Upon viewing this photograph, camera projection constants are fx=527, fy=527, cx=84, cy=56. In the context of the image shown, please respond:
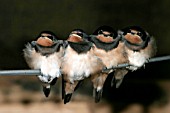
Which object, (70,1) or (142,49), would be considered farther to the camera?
(70,1)

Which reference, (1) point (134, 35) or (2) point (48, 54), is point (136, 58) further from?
(2) point (48, 54)

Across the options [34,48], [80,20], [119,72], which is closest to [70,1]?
[80,20]

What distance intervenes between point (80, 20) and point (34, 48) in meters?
1.56

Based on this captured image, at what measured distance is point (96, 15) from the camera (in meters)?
5.05

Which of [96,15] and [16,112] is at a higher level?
[96,15]

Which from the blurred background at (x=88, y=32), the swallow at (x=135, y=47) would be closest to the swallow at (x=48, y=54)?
the swallow at (x=135, y=47)

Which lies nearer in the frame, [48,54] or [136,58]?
[48,54]

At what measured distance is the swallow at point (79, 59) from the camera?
344 centimetres

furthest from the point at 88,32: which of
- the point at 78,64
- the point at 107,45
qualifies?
the point at 78,64

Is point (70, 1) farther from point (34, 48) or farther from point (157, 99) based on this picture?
point (157, 99)

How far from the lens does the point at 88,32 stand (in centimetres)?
516

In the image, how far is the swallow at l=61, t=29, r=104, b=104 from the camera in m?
3.44

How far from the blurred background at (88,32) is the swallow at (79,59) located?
1435 mm

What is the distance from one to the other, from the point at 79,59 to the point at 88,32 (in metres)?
1.69
